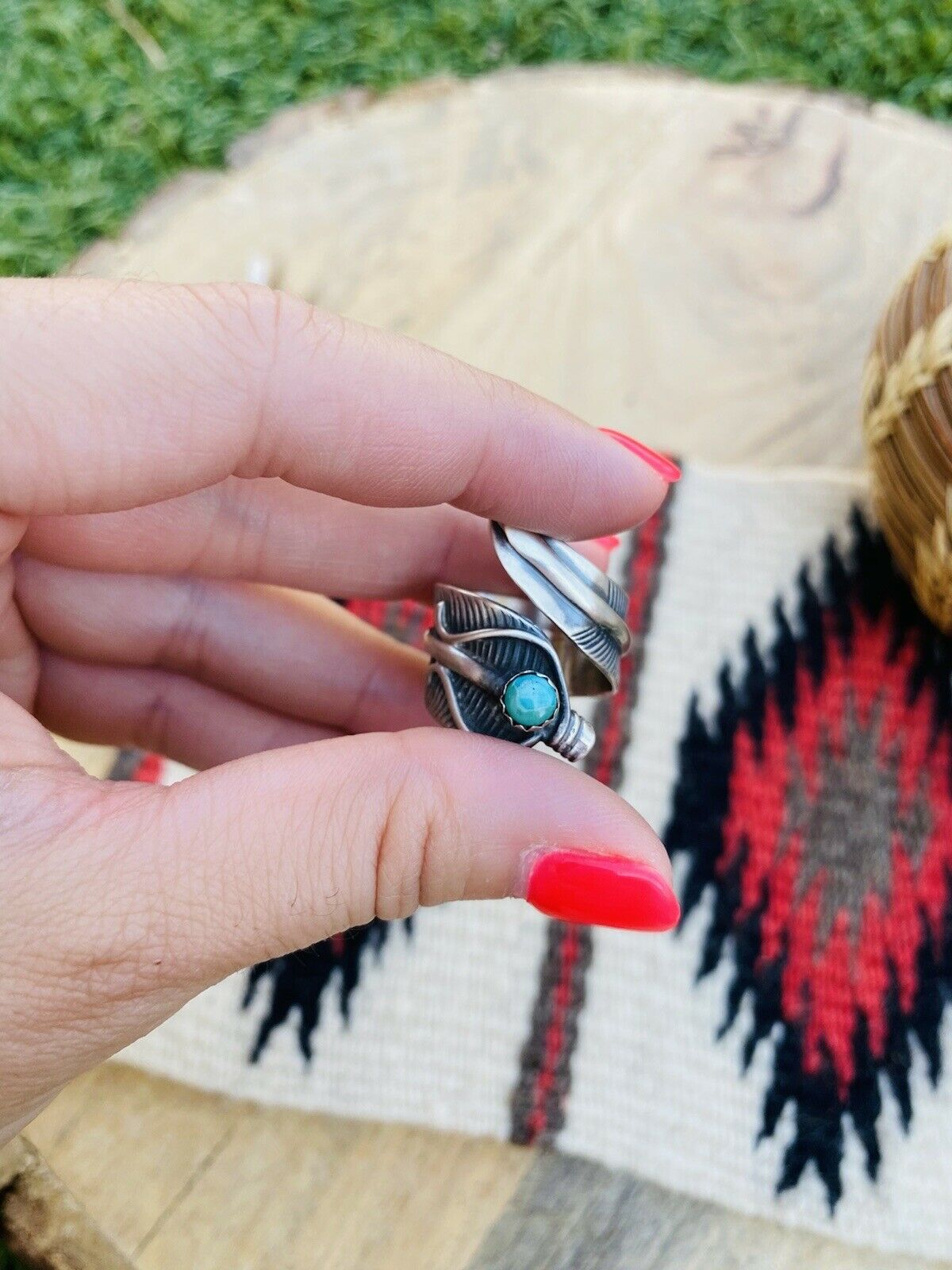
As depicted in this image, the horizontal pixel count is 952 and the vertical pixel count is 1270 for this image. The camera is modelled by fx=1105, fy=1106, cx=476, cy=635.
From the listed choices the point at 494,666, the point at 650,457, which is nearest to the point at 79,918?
the point at 494,666

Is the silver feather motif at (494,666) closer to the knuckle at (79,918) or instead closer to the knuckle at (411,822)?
→ the knuckle at (411,822)

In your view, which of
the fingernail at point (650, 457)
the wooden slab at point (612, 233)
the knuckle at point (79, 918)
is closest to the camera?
the knuckle at point (79, 918)

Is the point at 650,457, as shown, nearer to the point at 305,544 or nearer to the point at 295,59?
the point at 305,544

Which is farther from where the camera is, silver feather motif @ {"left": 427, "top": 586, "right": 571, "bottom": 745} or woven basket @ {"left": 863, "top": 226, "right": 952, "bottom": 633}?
woven basket @ {"left": 863, "top": 226, "right": 952, "bottom": 633}

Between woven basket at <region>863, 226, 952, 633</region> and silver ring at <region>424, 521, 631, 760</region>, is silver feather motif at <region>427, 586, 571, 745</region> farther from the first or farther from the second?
woven basket at <region>863, 226, 952, 633</region>

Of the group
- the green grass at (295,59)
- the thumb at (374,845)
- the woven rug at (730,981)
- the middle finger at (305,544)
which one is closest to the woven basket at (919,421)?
the woven rug at (730,981)

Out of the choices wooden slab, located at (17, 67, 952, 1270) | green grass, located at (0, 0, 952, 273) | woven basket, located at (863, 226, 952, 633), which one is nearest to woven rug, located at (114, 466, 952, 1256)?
woven basket, located at (863, 226, 952, 633)
